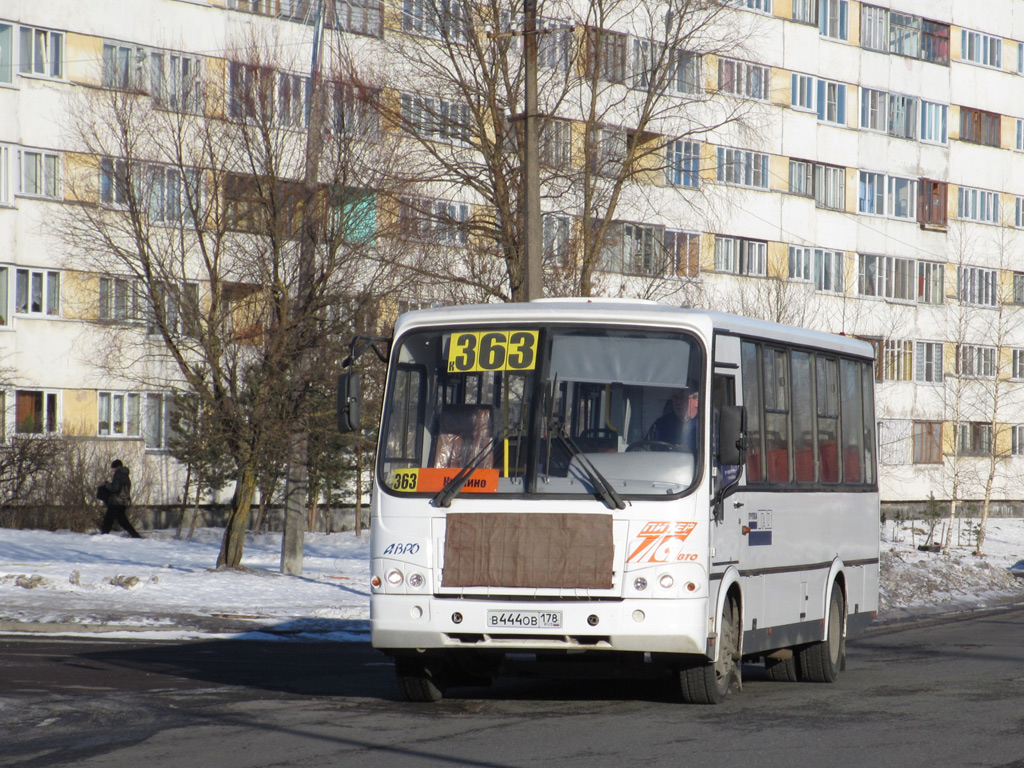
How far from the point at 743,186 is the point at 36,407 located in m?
23.8

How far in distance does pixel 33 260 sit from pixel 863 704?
100ft

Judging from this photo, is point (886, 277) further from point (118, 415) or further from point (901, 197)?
point (118, 415)

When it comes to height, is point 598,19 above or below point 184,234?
above

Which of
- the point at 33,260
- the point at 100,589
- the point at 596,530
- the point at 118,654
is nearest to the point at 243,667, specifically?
the point at 118,654

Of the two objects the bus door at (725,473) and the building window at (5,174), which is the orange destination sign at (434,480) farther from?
the building window at (5,174)

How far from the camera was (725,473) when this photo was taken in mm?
10961

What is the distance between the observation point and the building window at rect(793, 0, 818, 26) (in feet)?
174

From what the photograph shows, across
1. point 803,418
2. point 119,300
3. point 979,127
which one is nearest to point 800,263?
point 979,127

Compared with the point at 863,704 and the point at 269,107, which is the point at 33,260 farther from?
the point at 863,704

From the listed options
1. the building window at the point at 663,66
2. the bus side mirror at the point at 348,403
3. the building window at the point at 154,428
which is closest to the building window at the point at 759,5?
the building window at the point at 154,428

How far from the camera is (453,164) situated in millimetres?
24438

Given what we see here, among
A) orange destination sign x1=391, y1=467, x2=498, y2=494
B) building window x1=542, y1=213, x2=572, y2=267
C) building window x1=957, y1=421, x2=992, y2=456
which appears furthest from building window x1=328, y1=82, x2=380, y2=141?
building window x1=957, y1=421, x2=992, y2=456

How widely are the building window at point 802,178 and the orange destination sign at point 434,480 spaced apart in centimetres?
4365

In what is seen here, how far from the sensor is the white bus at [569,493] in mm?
10367
